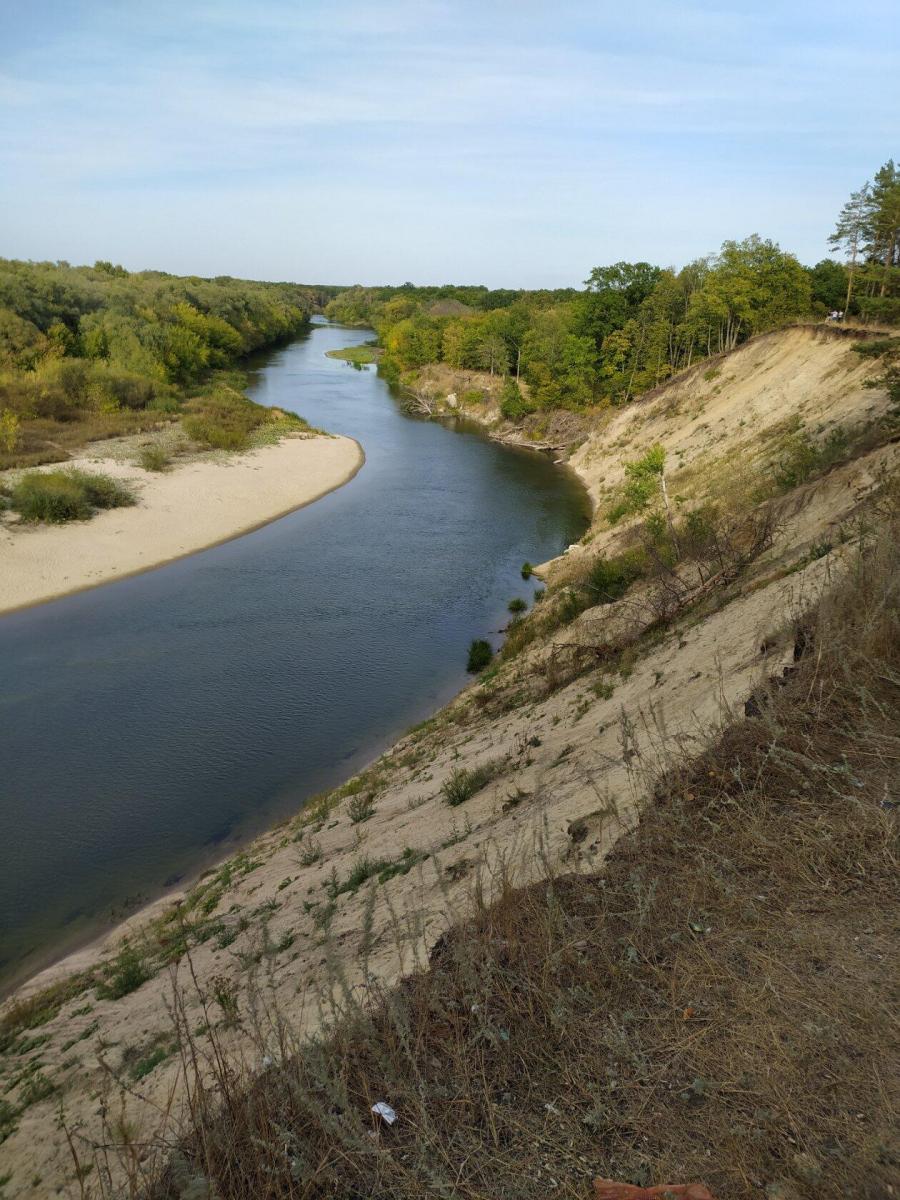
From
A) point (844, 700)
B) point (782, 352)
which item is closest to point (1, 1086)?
point (844, 700)

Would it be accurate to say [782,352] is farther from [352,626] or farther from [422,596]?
[352,626]

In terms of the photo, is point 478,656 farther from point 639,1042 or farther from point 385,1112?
point 385,1112

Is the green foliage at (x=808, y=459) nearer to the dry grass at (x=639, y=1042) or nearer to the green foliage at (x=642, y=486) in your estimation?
the green foliage at (x=642, y=486)

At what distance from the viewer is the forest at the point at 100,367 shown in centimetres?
3938

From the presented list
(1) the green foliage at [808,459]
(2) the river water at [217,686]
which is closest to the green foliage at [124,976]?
(2) the river water at [217,686]

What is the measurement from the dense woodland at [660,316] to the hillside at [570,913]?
2711 centimetres

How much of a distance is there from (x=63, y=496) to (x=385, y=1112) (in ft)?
95.0

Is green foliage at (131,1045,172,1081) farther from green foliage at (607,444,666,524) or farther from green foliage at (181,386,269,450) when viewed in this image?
green foliage at (181,386,269,450)

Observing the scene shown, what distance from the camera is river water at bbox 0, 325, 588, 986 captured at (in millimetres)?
12164

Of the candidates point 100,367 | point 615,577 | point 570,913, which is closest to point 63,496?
point 615,577

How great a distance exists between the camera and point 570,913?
443 cm

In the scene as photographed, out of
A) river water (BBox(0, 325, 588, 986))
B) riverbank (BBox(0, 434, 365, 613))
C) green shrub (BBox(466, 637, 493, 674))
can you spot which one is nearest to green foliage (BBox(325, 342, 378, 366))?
riverbank (BBox(0, 434, 365, 613))

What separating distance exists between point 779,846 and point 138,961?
7.01 meters

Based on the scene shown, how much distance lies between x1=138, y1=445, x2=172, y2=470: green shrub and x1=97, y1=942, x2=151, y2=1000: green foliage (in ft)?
99.0
